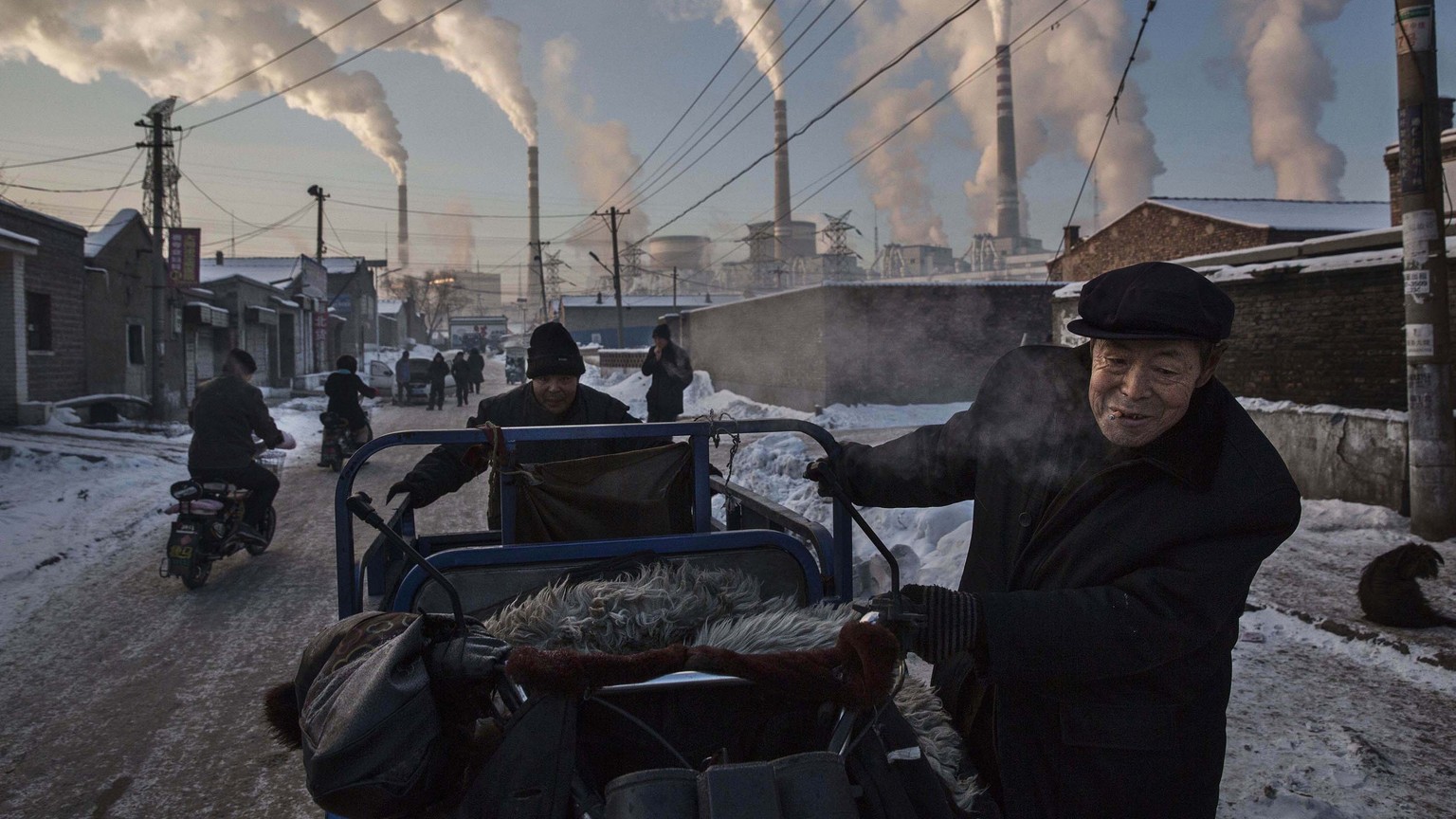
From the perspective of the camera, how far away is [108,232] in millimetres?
19422

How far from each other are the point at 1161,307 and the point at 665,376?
28.6 feet

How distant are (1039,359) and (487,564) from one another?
5.92 feet

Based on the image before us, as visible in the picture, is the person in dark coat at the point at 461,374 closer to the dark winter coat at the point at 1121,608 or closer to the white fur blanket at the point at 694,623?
the white fur blanket at the point at 694,623

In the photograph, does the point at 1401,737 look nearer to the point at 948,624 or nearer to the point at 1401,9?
the point at 948,624

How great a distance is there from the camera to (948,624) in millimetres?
1671

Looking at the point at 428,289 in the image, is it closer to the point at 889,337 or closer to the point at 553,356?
the point at 889,337

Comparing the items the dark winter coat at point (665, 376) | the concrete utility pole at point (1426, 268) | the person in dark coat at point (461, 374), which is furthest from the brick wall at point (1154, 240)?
the person in dark coat at point (461, 374)

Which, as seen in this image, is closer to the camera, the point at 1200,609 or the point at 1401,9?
the point at 1200,609

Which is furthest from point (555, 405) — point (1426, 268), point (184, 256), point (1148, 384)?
point (184, 256)

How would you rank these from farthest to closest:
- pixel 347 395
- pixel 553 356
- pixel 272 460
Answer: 1. pixel 347 395
2. pixel 272 460
3. pixel 553 356

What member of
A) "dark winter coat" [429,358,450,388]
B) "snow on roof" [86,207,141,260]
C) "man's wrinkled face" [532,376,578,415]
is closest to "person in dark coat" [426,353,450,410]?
"dark winter coat" [429,358,450,388]

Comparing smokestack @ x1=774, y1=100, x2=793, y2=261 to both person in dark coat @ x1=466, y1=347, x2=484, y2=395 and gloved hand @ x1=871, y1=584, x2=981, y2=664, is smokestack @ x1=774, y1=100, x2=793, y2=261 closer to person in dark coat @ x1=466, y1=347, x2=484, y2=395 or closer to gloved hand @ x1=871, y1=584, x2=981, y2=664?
person in dark coat @ x1=466, y1=347, x2=484, y2=395

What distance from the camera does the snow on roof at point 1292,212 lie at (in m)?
23.2

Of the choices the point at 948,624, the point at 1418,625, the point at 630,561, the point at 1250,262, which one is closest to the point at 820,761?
the point at 948,624
